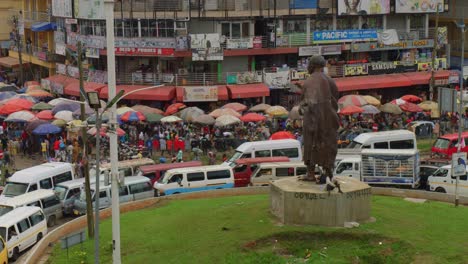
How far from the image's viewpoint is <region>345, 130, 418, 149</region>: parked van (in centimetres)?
4109

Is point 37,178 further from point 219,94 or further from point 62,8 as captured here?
point 62,8

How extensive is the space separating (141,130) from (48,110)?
6.33m

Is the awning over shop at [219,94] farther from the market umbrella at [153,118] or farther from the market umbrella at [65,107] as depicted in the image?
the market umbrella at [65,107]

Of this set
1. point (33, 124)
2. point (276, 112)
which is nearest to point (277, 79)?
point (276, 112)

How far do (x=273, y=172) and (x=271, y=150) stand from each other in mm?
2975

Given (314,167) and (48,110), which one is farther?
(48,110)

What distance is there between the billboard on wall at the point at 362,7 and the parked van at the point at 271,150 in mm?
20586

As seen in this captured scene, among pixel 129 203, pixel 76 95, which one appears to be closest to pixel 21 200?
pixel 129 203

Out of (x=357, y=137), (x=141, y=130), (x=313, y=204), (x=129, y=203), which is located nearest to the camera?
→ (x=313, y=204)

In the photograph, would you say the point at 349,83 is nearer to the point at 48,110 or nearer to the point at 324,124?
the point at 48,110

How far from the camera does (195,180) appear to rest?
37188 mm

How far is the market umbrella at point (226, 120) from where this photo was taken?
45.4m

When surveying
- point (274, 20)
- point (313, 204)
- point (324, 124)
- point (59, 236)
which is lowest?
point (59, 236)

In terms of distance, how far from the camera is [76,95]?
58125 mm
